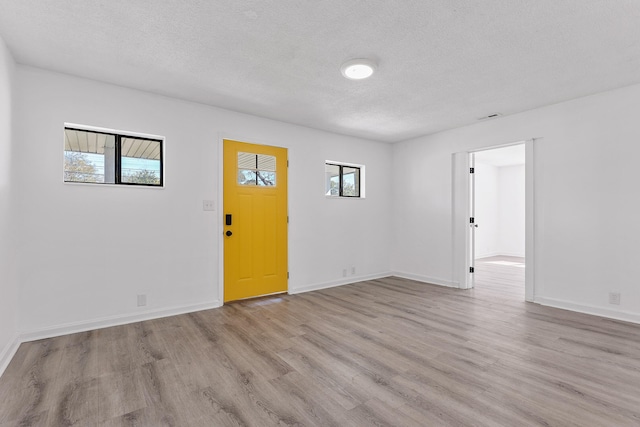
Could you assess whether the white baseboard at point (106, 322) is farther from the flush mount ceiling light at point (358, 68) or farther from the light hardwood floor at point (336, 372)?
the flush mount ceiling light at point (358, 68)

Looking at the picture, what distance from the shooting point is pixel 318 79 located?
315 cm

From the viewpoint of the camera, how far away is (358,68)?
282 cm

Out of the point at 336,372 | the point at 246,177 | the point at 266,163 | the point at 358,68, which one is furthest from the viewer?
the point at 266,163

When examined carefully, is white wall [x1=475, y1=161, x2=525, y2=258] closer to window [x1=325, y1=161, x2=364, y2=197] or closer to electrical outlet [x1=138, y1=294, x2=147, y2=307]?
window [x1=325, y1=161, x2=364, y2=197]

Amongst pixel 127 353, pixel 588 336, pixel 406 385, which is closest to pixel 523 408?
pixel 406 385

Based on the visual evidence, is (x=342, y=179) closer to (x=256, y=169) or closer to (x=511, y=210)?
(x=256, y=169)

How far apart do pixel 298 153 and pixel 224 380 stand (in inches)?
132

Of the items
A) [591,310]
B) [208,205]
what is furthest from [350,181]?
[591,310]

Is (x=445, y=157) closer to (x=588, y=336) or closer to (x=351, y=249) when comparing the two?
(x=351, y=249)

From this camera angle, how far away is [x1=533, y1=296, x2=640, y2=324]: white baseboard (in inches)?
130

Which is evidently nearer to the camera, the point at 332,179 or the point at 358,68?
the point at 358,68

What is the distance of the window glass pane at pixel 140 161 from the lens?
11.1 ft

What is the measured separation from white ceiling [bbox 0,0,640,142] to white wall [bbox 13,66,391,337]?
0.26 meters

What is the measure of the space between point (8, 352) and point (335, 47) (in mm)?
3645
